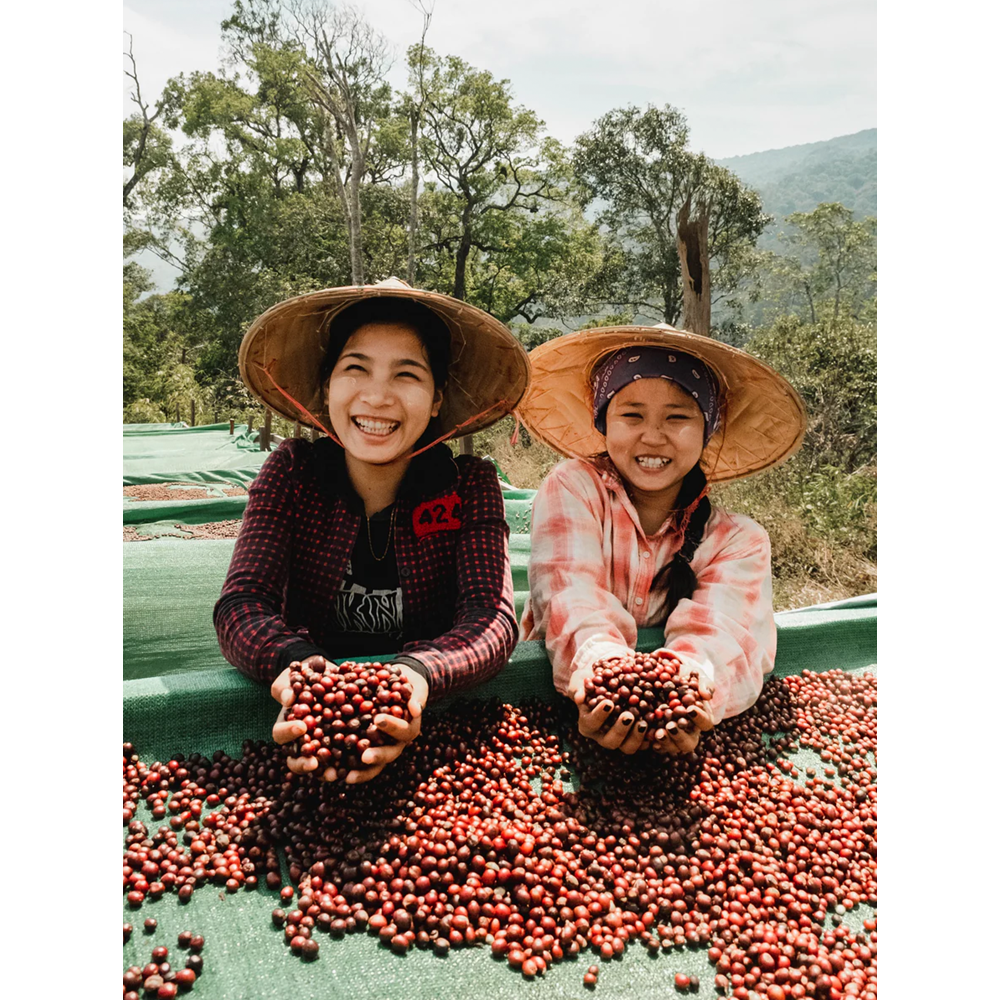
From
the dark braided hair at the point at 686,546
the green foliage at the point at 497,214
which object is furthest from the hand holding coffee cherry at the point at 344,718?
the green foliage at the point at 497,214

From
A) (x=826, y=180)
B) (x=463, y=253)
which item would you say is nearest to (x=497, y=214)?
(x=463, y=253)

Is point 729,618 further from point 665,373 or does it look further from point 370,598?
point 370,598

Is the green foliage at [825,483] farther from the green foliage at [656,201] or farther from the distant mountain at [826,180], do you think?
the distant mountain at [826,180]

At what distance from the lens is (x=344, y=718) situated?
4.61 feet

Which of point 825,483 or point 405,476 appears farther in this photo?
point 825,483

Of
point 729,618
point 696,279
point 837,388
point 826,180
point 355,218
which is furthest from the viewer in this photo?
point 826,180

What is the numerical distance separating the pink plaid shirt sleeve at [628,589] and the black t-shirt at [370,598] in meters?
0.38

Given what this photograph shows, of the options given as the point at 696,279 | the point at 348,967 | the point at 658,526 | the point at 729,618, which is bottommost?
the point at 348,967

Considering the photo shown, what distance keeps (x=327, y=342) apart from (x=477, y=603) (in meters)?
0.83

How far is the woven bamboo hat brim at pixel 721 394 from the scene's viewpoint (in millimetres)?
2029

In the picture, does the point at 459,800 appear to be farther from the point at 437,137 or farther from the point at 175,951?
the point at 437,137

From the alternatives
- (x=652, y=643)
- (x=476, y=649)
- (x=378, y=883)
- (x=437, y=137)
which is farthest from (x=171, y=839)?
(x=437, y=137)

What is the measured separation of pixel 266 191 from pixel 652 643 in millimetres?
14698

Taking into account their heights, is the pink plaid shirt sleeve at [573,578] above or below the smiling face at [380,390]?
below
